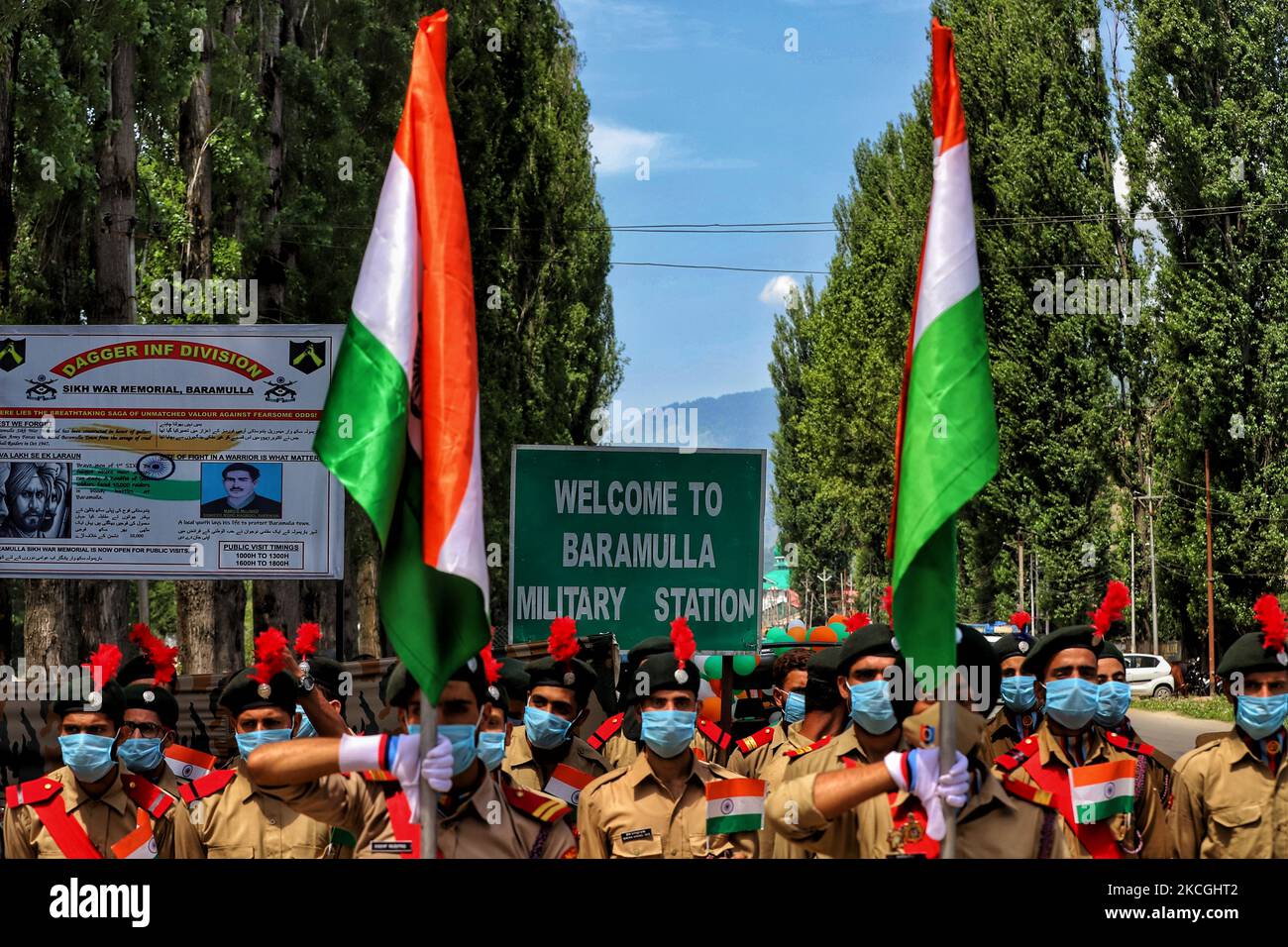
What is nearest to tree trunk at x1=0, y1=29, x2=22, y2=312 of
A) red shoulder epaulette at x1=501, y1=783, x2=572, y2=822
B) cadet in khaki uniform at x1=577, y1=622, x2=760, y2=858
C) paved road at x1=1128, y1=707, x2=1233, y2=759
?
cadet in khaki uniform at x1=577, y1=622, x2=760, y2=858

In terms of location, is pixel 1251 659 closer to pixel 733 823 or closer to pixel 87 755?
pixel 733 823

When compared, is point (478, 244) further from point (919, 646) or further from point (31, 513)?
point (919, 646)

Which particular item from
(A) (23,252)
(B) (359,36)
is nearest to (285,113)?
(B) (359,36)

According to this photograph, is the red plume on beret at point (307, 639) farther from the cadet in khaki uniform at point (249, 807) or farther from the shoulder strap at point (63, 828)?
the shoulder strap at point (63, 828)

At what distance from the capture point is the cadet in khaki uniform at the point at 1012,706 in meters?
8.30

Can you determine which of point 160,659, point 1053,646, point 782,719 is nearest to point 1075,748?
point 1053,646

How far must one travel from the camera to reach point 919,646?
4.39 m

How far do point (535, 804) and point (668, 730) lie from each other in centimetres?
67

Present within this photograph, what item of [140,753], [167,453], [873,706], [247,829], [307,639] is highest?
[167,453]

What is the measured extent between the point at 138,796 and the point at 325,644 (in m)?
17.6

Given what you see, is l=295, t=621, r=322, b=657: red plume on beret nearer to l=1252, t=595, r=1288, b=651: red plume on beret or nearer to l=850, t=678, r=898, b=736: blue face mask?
l=850, t=678, r=898, b=736: blue face mask

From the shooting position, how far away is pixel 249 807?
20.5 feet

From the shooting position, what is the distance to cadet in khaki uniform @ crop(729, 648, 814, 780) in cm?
753

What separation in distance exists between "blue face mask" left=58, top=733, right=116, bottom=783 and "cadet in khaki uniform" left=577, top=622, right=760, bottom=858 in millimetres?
1709
